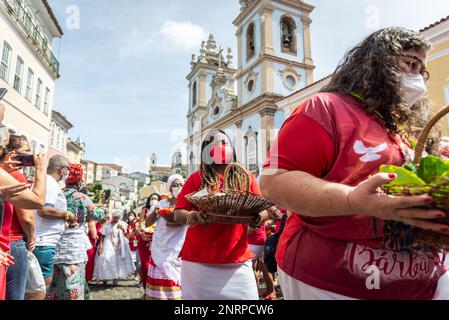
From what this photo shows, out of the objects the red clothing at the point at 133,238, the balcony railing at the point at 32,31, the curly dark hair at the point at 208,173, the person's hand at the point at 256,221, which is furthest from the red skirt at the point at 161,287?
the balcony railing at the point at 32,31

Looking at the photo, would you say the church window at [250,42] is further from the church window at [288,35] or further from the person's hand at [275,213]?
the person's hand at [275,213]

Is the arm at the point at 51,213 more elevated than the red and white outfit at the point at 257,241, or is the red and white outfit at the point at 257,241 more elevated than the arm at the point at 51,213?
the arm at the point at 51,213

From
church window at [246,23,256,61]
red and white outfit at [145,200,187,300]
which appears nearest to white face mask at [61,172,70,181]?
red and white outfit at [145,200,187,300]

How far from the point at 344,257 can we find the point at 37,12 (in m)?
17.4

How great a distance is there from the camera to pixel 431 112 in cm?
182

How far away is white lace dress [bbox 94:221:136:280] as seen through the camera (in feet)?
27.1

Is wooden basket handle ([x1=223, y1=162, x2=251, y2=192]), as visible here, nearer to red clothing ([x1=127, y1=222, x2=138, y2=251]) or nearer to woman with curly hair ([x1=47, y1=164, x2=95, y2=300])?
woman with curly hair ([x1=47, y1=164, x2=95, y2=300])

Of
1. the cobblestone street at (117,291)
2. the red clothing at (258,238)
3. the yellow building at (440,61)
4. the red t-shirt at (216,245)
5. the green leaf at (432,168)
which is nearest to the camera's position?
the green leaf at (432,168)

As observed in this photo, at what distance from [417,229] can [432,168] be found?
0.65ft

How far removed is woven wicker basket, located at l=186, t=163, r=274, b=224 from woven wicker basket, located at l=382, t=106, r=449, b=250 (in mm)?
1424

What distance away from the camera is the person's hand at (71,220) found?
4.11 meters

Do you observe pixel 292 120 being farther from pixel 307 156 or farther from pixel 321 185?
pixel 321 185

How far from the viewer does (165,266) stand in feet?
15.1
